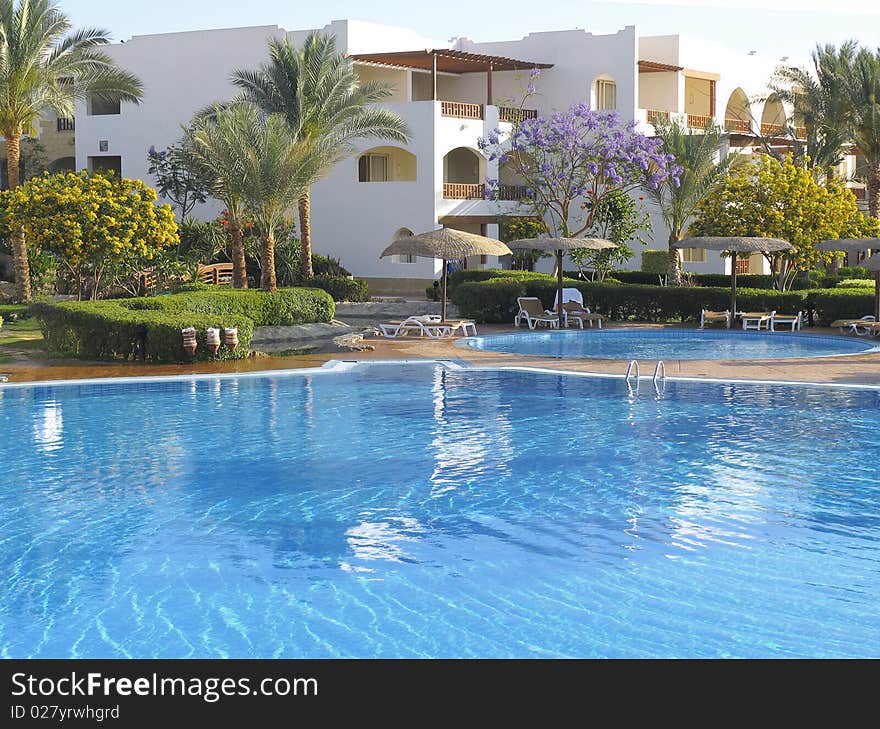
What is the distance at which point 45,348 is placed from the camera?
21.3 m

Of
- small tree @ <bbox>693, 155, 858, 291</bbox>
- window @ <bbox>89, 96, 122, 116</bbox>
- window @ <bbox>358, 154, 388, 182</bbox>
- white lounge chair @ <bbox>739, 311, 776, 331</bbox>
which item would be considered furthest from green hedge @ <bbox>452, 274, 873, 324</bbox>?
window @ <bbox>89, 96, 122, 116</bbox>

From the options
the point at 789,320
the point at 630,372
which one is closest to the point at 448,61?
the point at 789,320

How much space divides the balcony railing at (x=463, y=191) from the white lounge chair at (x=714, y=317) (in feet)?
45.0

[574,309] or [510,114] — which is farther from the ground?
[510,114]

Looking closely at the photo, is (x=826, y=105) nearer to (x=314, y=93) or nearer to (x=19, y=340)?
(x=314, y=93)

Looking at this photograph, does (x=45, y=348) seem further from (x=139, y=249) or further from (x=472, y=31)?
(x=472, y=31)

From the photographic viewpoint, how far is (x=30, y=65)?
29.0m

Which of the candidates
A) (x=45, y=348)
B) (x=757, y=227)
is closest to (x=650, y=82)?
(x=757, y=227)

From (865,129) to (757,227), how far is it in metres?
10.5

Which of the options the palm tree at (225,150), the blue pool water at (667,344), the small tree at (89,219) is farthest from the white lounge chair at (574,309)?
the small tree at (89,219)

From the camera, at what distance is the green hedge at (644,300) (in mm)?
26453

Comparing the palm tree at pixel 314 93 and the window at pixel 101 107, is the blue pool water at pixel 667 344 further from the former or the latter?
the window at pixel 101 107

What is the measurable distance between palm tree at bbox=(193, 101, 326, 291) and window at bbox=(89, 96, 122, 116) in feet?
76.9

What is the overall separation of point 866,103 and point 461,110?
13045 mm
